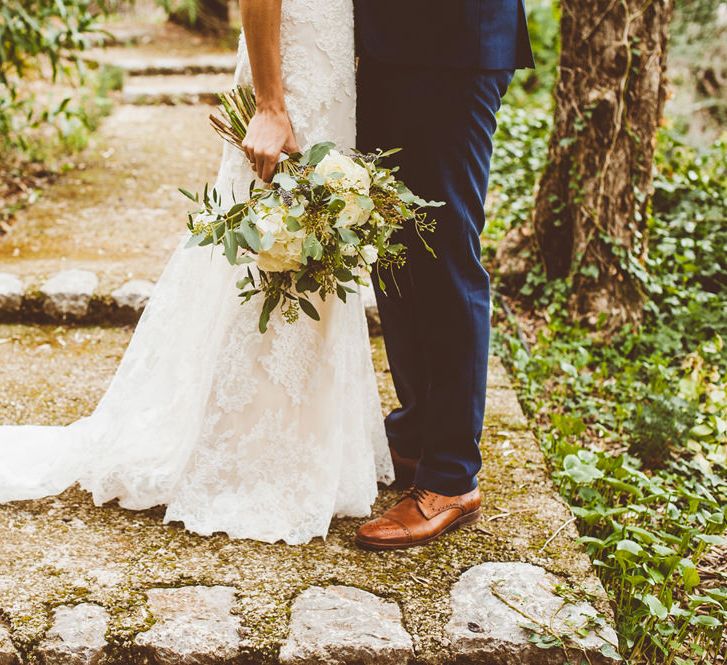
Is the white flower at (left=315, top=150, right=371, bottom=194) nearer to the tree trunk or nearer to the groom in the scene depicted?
the groom

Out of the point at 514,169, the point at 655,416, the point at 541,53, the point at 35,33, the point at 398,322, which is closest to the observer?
the point at 398,322

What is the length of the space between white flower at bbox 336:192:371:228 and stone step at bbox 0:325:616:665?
0.84m

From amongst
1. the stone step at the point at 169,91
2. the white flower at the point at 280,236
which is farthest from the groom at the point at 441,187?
the stone step at the point at 169,91

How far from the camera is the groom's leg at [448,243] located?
201cm

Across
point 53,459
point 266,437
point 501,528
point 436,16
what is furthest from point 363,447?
point 436,16

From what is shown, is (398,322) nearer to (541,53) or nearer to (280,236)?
(280,236)

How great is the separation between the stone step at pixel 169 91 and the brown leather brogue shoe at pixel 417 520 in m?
5.20

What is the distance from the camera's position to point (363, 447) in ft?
7.65

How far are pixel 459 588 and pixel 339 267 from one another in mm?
804

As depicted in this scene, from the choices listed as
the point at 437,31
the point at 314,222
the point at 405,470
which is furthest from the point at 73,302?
the point at 437,31

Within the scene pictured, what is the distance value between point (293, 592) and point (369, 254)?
0.80m

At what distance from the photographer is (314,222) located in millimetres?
1882

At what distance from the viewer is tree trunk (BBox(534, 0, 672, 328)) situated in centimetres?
338

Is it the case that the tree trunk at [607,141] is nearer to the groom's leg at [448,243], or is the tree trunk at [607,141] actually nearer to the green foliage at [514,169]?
the green foliage at [514,169]
